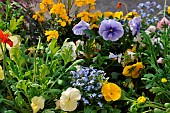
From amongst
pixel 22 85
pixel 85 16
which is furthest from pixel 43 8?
pixel 22 85

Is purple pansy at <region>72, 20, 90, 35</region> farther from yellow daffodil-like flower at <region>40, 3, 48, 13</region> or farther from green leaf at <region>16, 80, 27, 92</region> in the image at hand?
green leaf at <region>16, 80, 27, 92</region>

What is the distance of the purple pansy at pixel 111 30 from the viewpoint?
6.01ft

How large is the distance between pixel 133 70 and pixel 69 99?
0.37 m

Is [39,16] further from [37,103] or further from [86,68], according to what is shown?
[37,103]

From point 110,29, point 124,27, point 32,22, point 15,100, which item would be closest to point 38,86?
point 15,100

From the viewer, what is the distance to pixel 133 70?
1761 millimetres

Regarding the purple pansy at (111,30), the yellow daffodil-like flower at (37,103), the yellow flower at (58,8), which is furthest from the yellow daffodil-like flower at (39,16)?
the yellow daffodil-like flower at (37,103)

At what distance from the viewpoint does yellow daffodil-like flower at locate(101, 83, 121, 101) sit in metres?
1.57

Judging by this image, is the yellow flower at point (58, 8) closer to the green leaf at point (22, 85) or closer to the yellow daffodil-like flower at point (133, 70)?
the yellow daffodil-like flower at point (133, 70)

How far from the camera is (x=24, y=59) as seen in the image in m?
1.70

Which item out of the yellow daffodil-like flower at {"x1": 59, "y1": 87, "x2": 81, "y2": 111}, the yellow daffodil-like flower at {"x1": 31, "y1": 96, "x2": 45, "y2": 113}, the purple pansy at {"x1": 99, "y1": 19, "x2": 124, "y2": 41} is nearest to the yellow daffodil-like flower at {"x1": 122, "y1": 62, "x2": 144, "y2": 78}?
the purple pansy at {"x1": 99, "y1": 19, "x2": 124, "y2": 41}

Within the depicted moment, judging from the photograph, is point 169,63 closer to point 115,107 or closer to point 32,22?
point 115,107

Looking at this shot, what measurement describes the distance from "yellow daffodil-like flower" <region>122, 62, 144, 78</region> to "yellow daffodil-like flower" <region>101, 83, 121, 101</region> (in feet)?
0.60

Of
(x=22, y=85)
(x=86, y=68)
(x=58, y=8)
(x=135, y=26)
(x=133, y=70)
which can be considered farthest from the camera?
(x=58, y=8)
